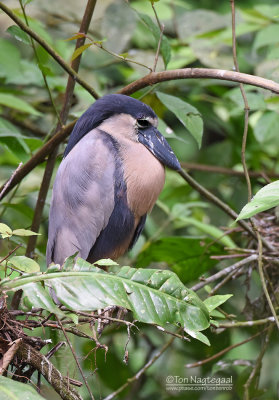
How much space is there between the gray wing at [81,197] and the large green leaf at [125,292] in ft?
2.49

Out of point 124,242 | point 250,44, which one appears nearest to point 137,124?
point 124,242

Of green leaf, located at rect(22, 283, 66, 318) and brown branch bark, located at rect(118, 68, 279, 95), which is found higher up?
brown branch bark, located at rect(118, 68, 279, 95)

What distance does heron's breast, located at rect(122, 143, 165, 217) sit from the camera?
1976 millimetres

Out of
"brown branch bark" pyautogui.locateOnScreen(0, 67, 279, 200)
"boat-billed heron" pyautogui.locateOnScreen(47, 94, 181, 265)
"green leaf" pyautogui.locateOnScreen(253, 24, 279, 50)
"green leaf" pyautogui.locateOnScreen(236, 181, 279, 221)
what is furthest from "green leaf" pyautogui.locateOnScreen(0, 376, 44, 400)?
"green leaf" pyautogui.locateOnScreen(253, 24, 279, 50)

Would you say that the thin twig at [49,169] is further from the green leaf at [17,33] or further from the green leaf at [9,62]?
the green leaf at [9,62]

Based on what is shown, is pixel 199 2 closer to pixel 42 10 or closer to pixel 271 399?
pixel 42 10

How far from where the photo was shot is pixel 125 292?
1193 millimetres

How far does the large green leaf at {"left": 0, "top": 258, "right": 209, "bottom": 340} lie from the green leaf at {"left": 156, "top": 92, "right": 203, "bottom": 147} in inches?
27.5

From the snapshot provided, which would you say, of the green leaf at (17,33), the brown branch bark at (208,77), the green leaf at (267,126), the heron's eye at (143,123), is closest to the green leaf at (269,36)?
the green leaf at (267,126)

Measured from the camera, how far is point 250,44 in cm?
348

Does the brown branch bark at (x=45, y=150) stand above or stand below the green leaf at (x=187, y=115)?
below

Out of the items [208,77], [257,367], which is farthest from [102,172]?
[257,367]

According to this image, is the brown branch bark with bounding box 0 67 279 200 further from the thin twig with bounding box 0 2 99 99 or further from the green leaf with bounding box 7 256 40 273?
the green leaf with bounding box 7 256 40 273

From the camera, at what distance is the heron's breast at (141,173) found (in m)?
1.98
